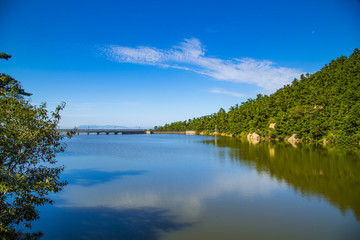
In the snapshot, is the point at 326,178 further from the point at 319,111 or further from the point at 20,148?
the point at 319,111

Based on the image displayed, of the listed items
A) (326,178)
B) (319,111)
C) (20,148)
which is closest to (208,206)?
(20,148)

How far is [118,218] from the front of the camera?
12.1m

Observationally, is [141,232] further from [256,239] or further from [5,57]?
[5,57]

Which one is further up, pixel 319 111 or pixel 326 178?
pixel 319 111

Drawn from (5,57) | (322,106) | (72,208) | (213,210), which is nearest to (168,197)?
(213,210)

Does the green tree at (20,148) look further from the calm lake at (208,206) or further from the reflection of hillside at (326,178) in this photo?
the reflection of hillside at (326,178)

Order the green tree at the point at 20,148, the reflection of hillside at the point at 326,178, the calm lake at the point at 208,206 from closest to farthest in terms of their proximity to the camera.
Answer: the green tree at the point at 20,148
the calm lake at the point at 208,206
the reflection of hillside at the point at 326,178

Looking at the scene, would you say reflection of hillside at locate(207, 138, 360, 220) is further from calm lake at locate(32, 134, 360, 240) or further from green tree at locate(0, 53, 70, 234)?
green tree at locate(0, 53, 70, 234)

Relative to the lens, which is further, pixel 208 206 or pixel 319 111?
pixel 319 111

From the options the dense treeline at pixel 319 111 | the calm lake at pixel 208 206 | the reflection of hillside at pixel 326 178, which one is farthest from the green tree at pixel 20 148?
the dense treeline at pixel 319 111

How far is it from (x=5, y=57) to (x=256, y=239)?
88.7 feet

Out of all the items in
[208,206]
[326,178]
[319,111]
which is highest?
[319,111]

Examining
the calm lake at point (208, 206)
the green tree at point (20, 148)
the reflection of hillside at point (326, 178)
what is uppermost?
the green tree at point (20, 148)

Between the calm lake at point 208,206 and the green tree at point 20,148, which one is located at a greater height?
the green tree at point 20,148
